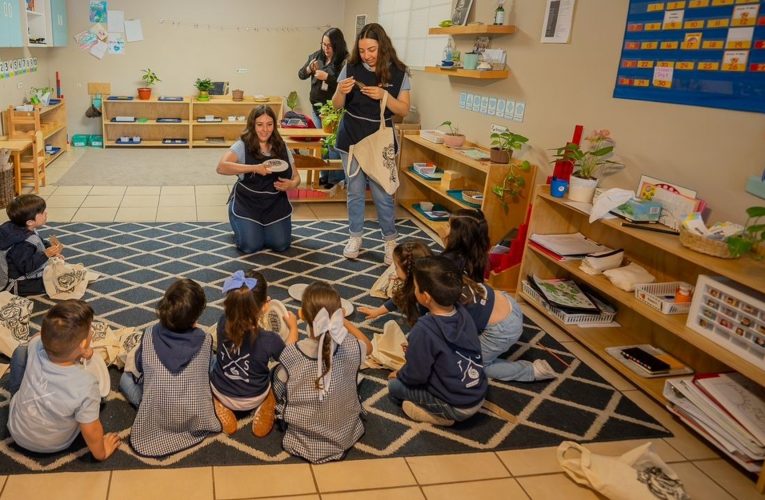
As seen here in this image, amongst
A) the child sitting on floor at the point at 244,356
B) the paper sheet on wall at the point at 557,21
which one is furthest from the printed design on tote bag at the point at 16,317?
the paper sheet on wall at the point at 557,21

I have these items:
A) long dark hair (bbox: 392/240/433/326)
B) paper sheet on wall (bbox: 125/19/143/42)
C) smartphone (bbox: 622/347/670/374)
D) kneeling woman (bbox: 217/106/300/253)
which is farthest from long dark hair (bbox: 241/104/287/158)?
paper sheet on wall (bbox: 125/19/143/42)

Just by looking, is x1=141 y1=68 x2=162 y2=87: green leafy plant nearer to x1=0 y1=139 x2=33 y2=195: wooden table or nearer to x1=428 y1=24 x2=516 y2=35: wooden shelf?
x1=0 y1=139 x2=33 y2=195: wooden table

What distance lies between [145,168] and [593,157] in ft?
15.6

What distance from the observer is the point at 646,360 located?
108 inches

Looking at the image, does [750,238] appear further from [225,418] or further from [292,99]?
[292,99]

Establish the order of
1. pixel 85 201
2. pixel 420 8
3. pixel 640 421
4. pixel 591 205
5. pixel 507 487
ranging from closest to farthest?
pixel 507 487 < pixel 640 421 < pixel 591 205 < pixel 85 201 < pixel 420 8

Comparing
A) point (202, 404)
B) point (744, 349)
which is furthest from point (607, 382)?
point (202, 404)

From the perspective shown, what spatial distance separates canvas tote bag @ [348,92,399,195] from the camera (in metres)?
3.88

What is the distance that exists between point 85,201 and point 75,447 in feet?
11.0

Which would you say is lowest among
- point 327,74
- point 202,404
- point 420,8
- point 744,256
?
point 202,404

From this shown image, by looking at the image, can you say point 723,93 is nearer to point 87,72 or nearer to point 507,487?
point 507,487

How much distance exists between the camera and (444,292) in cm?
217

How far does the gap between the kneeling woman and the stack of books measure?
251cm

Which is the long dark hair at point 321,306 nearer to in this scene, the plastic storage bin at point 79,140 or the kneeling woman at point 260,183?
the kneeling woman at point 260,183
